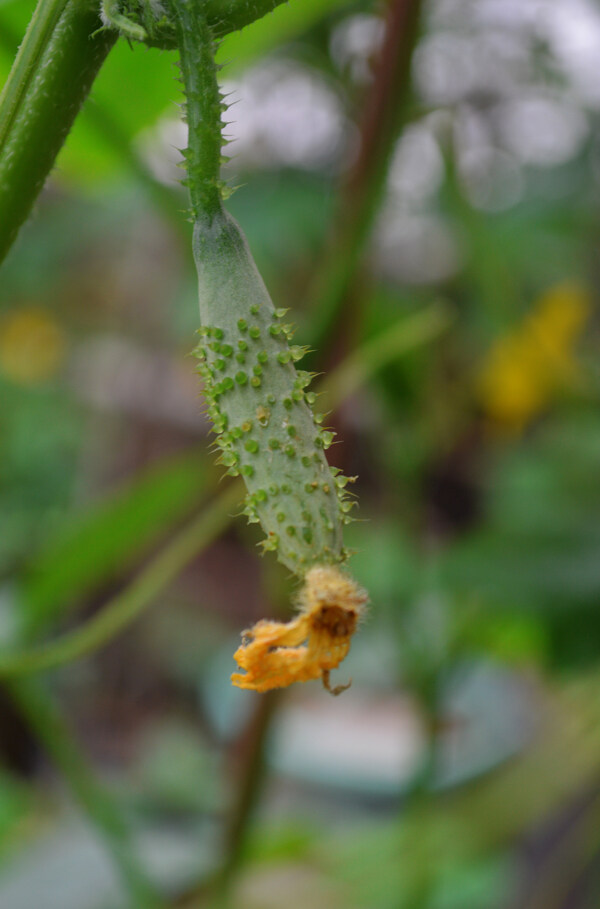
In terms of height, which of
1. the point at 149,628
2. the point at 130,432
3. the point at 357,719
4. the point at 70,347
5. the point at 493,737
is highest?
the point at 70,347

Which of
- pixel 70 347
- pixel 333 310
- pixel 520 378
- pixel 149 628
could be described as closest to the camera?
pixel 333 310

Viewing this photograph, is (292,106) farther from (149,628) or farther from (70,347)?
(149,628)

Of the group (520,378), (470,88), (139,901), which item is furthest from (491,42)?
(139,901)

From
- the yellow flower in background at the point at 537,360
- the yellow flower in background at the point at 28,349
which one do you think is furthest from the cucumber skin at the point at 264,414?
the yellow flower in background at the point at 28,349

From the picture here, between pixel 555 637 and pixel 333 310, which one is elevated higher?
pixel 333 310

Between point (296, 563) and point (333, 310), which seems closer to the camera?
point (296, 563)

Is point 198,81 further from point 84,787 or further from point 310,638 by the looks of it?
point 84,787

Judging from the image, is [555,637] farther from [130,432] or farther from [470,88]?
[130,432]

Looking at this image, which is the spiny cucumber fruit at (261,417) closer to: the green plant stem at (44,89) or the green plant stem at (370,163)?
the green plant stem at (44,89)

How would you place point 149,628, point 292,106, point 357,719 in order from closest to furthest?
point 357,719
point 292,106
point 149,628
